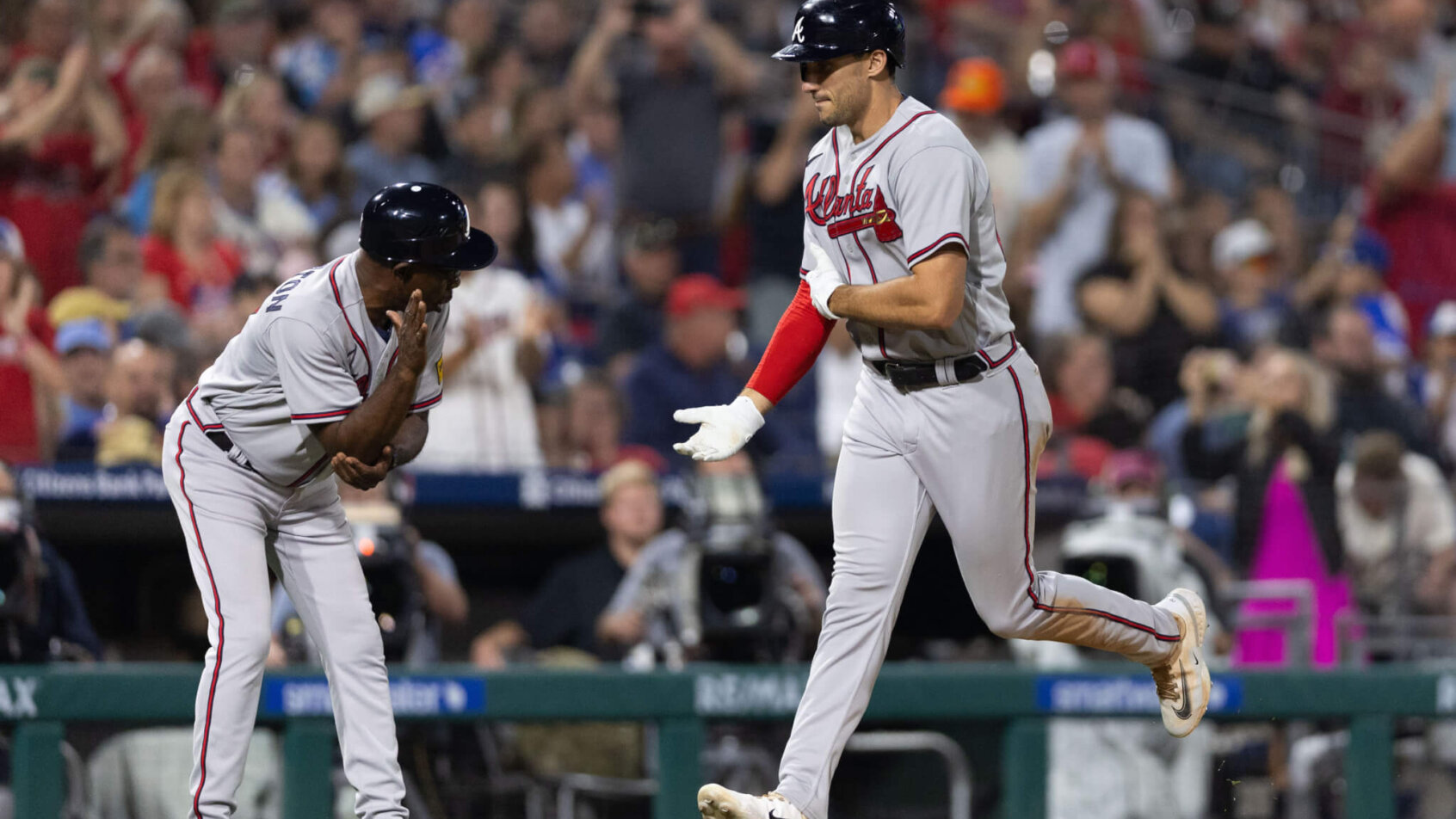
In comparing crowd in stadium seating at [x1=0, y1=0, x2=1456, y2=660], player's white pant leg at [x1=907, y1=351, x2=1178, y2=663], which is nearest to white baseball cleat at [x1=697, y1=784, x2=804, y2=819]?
player's white pant leg at [x1=907, y1=351, x2=1178, y2=663]

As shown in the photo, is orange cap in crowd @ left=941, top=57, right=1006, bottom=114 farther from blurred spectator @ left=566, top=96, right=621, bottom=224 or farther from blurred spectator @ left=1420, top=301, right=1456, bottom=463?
blurred spectator @ left=1420, top=301, right=1456, bottom=463

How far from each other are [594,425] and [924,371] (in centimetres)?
345

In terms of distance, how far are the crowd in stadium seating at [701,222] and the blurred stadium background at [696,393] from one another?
25 mm

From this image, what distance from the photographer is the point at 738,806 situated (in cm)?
391

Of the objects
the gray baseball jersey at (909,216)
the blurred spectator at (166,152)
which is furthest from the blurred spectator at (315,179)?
the gray baseball jersey at (909,216)

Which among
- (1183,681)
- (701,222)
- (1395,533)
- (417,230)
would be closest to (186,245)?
(701,222)

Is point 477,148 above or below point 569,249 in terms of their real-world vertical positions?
above

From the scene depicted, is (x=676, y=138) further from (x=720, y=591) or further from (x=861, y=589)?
(x=861, y=589)

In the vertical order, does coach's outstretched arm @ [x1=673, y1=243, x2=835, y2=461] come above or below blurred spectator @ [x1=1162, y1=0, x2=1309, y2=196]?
below

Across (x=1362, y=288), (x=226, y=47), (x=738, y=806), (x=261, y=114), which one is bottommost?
(x=738, y=806)

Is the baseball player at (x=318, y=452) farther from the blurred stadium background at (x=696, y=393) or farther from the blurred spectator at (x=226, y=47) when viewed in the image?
the blurred spectator at (x=226, y=47)

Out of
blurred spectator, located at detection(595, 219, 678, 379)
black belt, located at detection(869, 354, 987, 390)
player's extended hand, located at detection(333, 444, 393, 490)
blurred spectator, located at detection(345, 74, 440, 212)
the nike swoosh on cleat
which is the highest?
blurred spectator, located at detection(345, 74, 440, 212)

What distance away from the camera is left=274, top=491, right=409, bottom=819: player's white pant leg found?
423cm

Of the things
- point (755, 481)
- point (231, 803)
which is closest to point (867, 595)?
point (231, 803)
